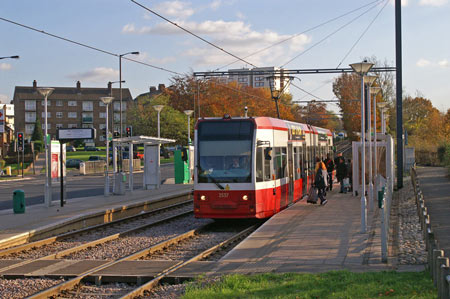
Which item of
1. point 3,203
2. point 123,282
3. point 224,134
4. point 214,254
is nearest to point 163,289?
point 123,282

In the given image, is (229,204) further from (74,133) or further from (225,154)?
(74,133)

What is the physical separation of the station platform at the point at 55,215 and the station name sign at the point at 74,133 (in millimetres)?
2712

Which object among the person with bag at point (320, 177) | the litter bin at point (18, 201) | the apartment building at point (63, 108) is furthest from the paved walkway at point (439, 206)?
the apartment building at point (63, 108)

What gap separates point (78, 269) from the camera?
11.9 meters

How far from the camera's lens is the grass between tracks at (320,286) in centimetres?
854

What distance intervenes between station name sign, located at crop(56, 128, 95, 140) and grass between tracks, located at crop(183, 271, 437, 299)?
15.1 m

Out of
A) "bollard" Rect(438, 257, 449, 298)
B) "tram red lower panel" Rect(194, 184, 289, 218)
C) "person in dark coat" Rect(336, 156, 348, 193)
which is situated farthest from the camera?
"person in dark coat" Rect(336, 156, 348, 193)

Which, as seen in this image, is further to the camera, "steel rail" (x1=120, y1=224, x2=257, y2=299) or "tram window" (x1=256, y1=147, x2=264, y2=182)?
"tram window" (x1=256, y1=147, x2=264, y2=182)

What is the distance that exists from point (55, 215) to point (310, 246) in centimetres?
1097

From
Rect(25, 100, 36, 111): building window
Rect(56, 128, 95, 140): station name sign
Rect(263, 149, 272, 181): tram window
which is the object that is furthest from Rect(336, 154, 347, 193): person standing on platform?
Rect(25, 100, 36, 111): building window

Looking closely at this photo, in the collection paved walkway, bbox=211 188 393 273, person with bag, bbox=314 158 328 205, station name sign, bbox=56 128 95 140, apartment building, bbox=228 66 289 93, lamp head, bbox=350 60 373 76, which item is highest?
apartment building, bbox=228 66 289 93

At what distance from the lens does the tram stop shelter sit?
29.7 meters

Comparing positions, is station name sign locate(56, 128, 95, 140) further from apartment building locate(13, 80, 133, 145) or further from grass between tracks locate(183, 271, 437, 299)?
apartment building locate(13, 80, 133, 145)

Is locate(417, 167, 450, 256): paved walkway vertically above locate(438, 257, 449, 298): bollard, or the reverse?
locate(438, 257, 449, 298): bollard
